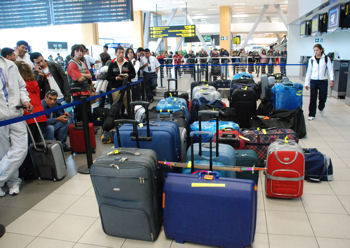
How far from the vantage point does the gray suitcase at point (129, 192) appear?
84.0 inches

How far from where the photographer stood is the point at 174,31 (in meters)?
15.2

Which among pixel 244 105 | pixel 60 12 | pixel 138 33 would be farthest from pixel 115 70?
pixel 138 33

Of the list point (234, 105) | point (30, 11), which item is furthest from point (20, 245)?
point (30, 11)

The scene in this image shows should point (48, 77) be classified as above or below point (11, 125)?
above

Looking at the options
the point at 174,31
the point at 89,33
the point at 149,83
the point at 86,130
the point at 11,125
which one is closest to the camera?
the point at 11,125

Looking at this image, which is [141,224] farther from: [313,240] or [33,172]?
[33,172]

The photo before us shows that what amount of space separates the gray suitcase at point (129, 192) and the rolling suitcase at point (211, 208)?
Answer: 0.45ft

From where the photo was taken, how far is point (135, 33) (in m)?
20.5

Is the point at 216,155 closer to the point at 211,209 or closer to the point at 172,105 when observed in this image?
the point at 211,209

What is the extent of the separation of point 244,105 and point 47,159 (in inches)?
130

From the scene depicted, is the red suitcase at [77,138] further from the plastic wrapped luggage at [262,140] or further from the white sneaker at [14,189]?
the plastic wrapped luggage at [262,140]

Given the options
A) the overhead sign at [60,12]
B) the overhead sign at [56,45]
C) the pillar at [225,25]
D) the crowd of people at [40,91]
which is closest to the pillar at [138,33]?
the overhead sign at [56,45]

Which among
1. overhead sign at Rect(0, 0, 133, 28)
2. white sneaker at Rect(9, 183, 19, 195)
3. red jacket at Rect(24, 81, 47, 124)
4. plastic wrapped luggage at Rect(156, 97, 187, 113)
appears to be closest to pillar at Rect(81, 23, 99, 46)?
overhead sign at Rect(0, 0, 133, 28)

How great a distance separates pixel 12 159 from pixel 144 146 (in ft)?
4.94
